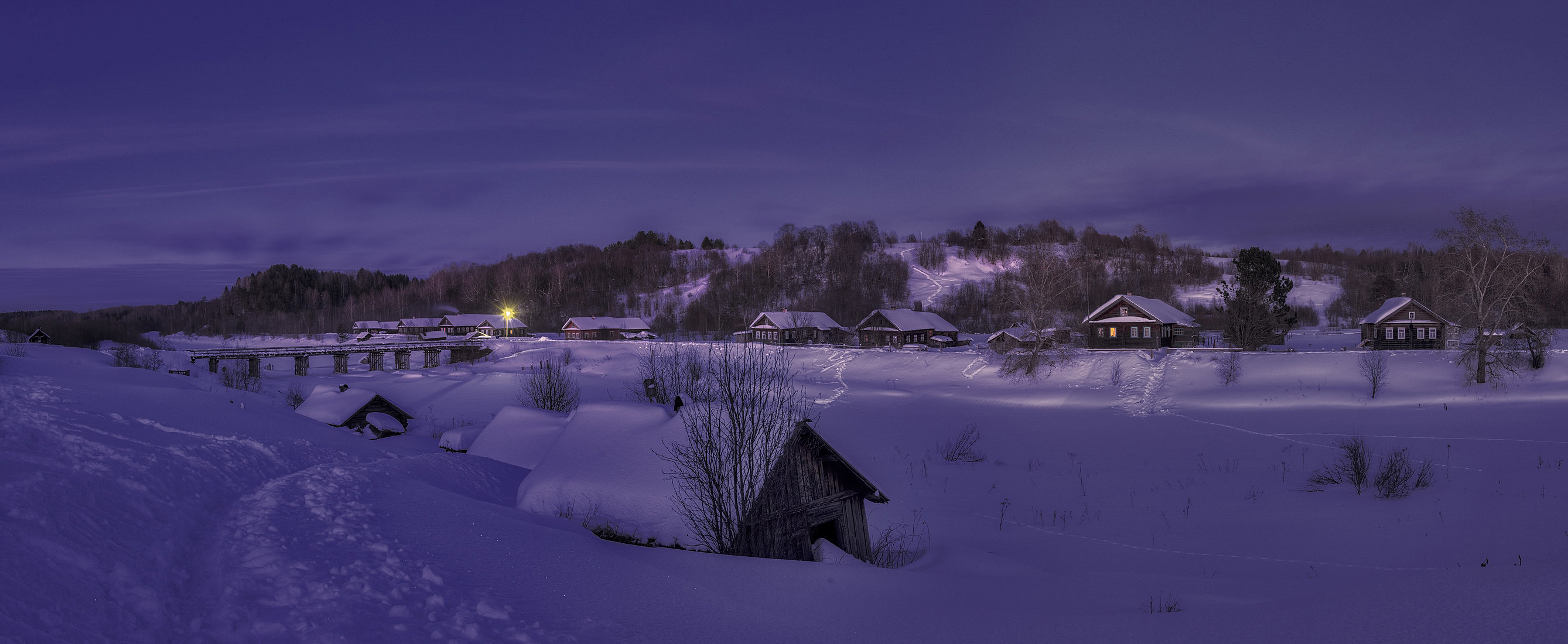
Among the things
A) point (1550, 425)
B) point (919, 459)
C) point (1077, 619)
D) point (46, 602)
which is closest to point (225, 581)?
point (46, 602)

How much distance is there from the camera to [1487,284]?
3488 cm

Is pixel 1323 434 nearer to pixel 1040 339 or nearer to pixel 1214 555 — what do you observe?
pixel 1214 555

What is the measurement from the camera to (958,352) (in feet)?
186

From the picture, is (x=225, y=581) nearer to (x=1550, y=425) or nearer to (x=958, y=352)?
(x=1550, y=425)

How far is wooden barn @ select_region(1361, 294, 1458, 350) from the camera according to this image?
5206cm

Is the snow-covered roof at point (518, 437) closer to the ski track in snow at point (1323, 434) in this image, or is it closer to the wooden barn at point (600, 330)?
the ski track in snow at point (1323, 434)

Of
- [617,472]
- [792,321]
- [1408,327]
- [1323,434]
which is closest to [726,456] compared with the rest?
[617,472]

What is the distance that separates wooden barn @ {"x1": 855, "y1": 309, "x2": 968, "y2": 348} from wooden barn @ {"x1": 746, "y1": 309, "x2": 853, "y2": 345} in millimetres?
5660

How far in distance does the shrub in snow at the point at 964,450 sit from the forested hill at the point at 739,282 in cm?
7501

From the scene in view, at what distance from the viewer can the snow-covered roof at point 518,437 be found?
50.6 ft

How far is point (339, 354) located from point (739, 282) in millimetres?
88457

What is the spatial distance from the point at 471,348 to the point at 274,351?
19265mm

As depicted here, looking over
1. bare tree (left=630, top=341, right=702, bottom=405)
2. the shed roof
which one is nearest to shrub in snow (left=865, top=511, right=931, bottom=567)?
the shed roof

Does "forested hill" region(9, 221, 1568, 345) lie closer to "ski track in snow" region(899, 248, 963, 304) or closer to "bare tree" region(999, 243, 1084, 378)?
"ski track in snow" region(899, 248, 963, 304)
